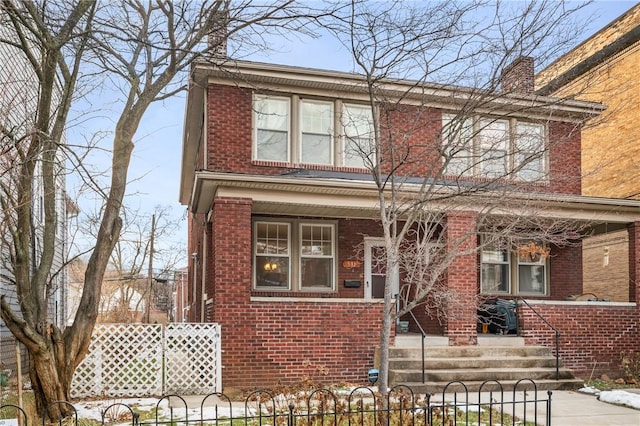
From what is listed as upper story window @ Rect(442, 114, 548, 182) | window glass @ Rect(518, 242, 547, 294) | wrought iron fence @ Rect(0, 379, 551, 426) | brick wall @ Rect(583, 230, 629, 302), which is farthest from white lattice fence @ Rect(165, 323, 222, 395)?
brick wall @ Rect(583, 230, 629, 302)

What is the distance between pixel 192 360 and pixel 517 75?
714cm

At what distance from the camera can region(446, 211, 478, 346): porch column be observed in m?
11.4

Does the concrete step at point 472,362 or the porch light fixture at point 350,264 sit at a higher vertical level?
the porch light fixture at point 350,264

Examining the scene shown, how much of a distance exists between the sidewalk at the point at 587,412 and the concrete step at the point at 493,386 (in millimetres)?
534

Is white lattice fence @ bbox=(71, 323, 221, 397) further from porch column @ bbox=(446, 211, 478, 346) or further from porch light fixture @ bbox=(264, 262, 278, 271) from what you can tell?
porch column @ bbox=(446, 211, 478, 346)

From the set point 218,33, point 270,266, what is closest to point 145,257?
point 270,266

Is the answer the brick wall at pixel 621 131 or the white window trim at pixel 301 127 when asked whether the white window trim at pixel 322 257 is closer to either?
the white window trim at pixel 301 127

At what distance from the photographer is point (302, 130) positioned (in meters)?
12.8

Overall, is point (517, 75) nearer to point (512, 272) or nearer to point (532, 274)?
point (512, 272)

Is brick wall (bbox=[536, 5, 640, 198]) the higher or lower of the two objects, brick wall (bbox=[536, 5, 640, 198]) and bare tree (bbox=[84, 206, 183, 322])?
the higher

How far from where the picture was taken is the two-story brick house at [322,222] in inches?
415

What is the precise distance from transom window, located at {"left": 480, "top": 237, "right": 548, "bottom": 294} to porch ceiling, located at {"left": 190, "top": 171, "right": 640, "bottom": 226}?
231cm

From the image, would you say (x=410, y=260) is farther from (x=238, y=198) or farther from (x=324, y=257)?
(x=324, y=257)

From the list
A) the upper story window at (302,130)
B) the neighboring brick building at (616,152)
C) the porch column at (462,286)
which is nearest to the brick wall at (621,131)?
the neighboring brick building at (616,152)
